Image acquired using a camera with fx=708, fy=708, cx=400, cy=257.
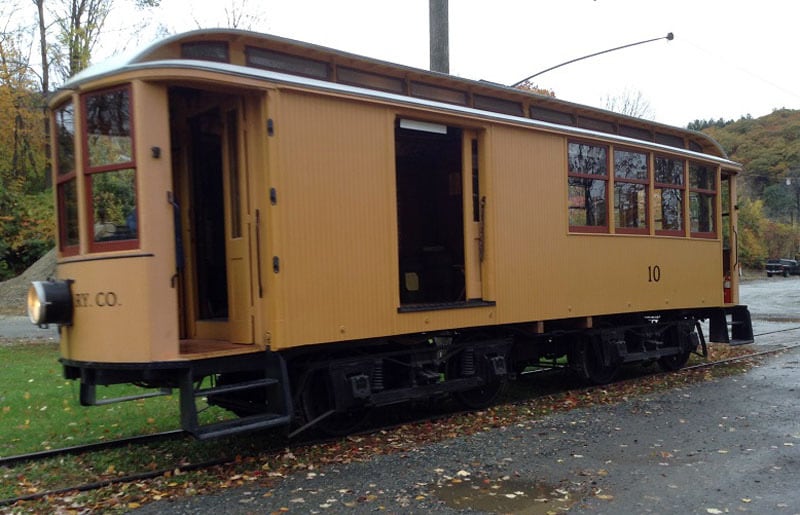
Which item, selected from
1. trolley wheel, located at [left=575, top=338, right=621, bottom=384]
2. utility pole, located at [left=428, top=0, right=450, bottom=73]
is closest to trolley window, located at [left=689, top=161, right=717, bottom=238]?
trolley wheel, located at [left=575, top=338, right=621, bottom=384]

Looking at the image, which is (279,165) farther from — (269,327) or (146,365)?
(146,365)

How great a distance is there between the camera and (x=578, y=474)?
532 cm

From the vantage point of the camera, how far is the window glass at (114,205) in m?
5.30

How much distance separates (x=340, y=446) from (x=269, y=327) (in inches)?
51.4

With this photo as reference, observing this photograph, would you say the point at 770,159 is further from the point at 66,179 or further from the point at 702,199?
the point at 66,179

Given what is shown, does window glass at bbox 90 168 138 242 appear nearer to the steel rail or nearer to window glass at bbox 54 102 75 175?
window glass at bbox 54 102 75 175

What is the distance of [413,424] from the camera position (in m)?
6.95

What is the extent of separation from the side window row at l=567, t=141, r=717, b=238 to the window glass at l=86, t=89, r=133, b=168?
16.7 feet

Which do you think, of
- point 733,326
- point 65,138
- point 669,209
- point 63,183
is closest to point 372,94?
point 65,138

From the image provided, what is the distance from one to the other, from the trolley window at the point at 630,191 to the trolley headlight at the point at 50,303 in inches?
→ 251

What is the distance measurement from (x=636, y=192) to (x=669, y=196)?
916 millimetres

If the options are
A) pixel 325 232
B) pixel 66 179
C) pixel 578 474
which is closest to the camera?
pixel 578 474

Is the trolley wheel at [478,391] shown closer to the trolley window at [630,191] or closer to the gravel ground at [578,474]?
the gravel ground at [578,474]

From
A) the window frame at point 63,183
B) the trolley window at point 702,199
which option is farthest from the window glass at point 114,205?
the trolley window at point 702,199
